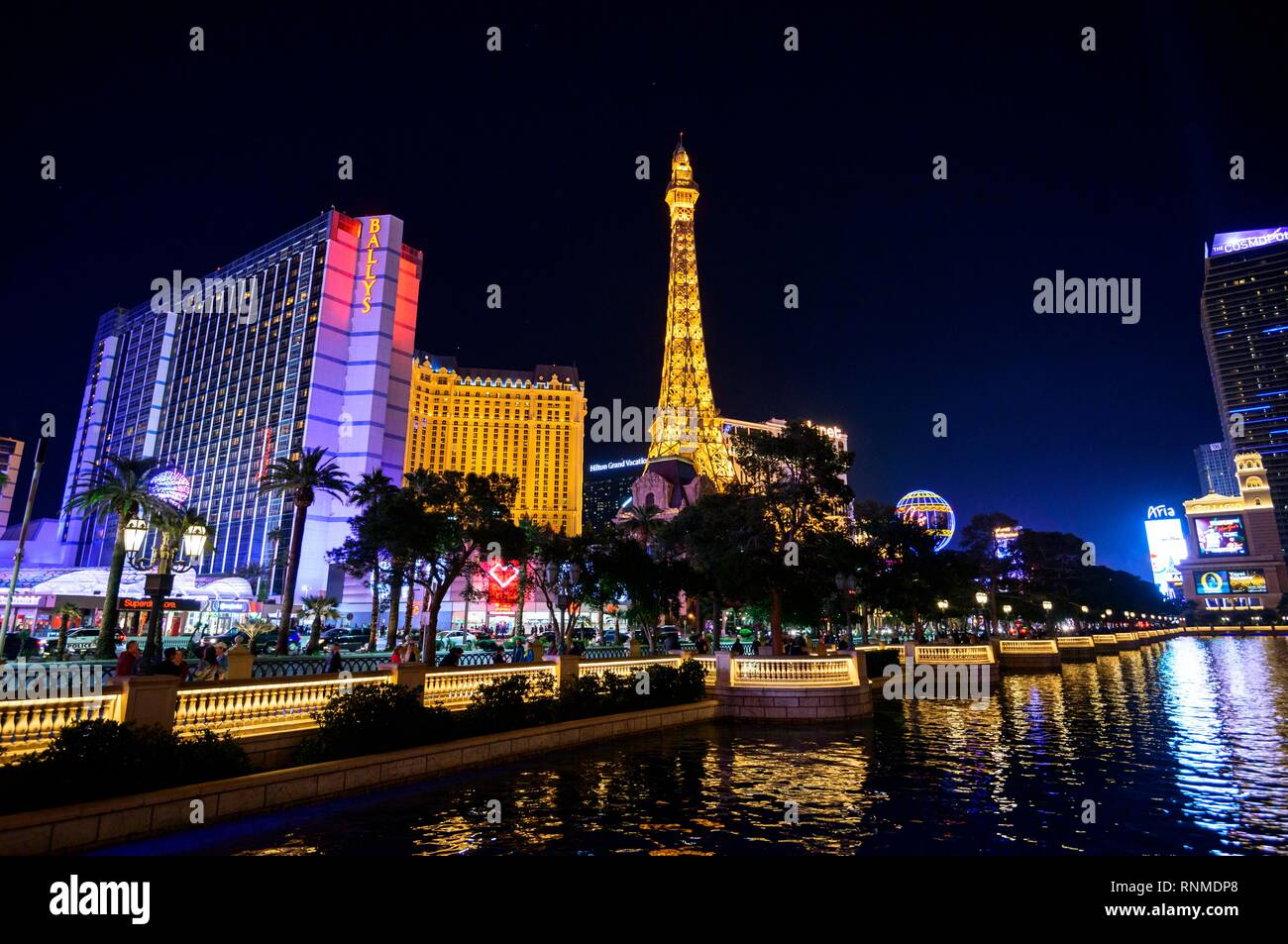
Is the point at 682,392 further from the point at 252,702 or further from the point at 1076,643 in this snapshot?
the point at 252,702

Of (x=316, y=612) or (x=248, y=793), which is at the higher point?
(x=316, y=612)

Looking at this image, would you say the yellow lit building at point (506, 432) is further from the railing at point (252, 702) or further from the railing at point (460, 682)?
the railing at point (252, 702)

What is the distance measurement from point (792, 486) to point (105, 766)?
80.6 feet

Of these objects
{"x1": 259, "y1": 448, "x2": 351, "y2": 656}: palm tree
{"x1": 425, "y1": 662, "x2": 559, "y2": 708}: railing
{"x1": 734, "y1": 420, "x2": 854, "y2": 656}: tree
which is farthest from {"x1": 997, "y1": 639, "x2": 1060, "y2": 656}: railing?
{"x1": 259, "y1": 448, "x2": 351, "y2": 656}: palm tree

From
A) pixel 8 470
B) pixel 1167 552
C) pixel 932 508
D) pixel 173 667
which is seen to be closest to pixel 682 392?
pixel 932 508

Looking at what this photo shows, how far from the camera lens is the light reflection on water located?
10062mm

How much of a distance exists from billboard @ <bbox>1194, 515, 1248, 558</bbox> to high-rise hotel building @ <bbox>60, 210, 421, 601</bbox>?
574 feet

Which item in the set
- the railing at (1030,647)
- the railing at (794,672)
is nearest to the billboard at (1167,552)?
the railing at (1030,647)

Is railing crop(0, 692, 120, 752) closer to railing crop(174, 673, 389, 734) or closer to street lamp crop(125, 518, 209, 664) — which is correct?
railing crop(174, 673, 389, 734)

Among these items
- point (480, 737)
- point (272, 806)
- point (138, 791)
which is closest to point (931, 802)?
point (480, 737)

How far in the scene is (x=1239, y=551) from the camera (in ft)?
527

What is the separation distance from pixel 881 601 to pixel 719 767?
29684 mm

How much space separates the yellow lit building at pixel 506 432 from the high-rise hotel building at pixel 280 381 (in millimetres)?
37351
